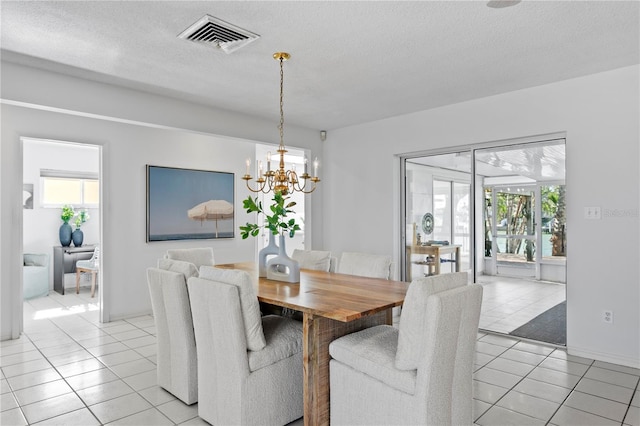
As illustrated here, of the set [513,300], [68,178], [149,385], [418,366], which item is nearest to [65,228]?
[68,178]

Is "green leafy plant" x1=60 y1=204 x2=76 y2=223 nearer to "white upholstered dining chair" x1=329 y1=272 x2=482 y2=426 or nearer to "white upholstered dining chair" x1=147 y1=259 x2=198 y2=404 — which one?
"white upholstered dining chair" x1=147 y1=259 x2=198 y2=404

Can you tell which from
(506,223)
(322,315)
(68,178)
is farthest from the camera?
(68,178)

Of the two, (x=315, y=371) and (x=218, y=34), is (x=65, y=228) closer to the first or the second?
(x=218, y=34)

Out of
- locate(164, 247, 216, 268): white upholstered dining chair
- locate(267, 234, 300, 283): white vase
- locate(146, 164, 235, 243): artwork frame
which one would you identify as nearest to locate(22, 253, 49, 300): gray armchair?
locate(146, 164, 235, 243): artwork frame

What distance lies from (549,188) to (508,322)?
149 cm

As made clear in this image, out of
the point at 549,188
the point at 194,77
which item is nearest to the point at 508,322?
the point at 549,188

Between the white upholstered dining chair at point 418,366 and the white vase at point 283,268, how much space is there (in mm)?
823

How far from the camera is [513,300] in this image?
466 centimetres

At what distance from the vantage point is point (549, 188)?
13.1 feet

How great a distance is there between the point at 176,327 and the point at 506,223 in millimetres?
3466

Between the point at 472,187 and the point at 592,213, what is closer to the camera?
the point at 592,213

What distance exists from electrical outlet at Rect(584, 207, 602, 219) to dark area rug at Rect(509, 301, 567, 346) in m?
0.93

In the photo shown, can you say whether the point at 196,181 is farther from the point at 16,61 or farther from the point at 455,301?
the point at 455,301

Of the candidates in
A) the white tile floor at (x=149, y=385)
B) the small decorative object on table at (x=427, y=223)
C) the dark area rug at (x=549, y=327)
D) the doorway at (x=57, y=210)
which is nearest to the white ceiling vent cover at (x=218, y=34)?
the white tile floor at (x=149, y=385)
